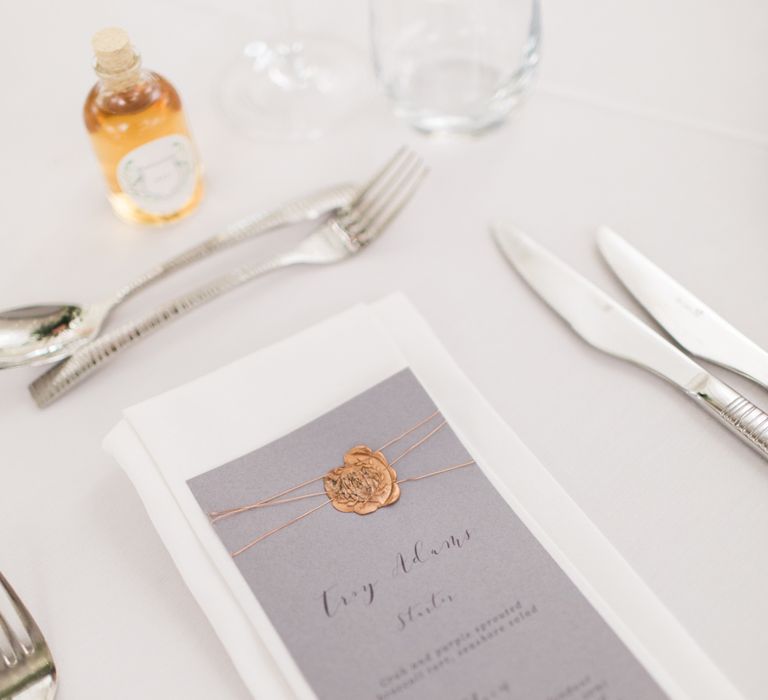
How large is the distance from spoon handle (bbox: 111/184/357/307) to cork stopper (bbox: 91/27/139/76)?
158 millimetres

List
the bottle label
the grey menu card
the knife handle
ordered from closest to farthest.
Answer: the grey menu card → the knife handle → the bottle label

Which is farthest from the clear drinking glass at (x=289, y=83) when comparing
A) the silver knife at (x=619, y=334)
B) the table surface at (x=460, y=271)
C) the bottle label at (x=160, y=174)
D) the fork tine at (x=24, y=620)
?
the fork tine at (x=24, y=620)

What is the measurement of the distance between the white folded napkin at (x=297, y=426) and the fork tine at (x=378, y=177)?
14 cm

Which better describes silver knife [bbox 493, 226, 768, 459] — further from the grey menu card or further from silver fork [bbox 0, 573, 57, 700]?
silver fork [bbox 0, 573, 57, 700]

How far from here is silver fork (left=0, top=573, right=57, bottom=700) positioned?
54 centimetres

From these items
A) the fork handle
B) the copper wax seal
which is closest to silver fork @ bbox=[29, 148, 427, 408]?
the fork handle

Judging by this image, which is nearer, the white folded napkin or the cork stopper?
the white folded napkin

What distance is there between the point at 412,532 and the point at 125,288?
336 mm

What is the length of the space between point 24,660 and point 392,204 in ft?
1.57

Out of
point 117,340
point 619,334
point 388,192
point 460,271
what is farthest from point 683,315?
point 117,340

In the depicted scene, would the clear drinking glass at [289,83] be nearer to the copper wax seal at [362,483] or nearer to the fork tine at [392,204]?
the fork tine at [392,204]

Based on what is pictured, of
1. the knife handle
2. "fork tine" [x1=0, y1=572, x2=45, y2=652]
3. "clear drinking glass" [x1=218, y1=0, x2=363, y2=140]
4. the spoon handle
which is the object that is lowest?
the knife handle

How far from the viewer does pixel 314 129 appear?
2.90 feet

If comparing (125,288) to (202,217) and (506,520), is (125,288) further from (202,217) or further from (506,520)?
(506,520)
